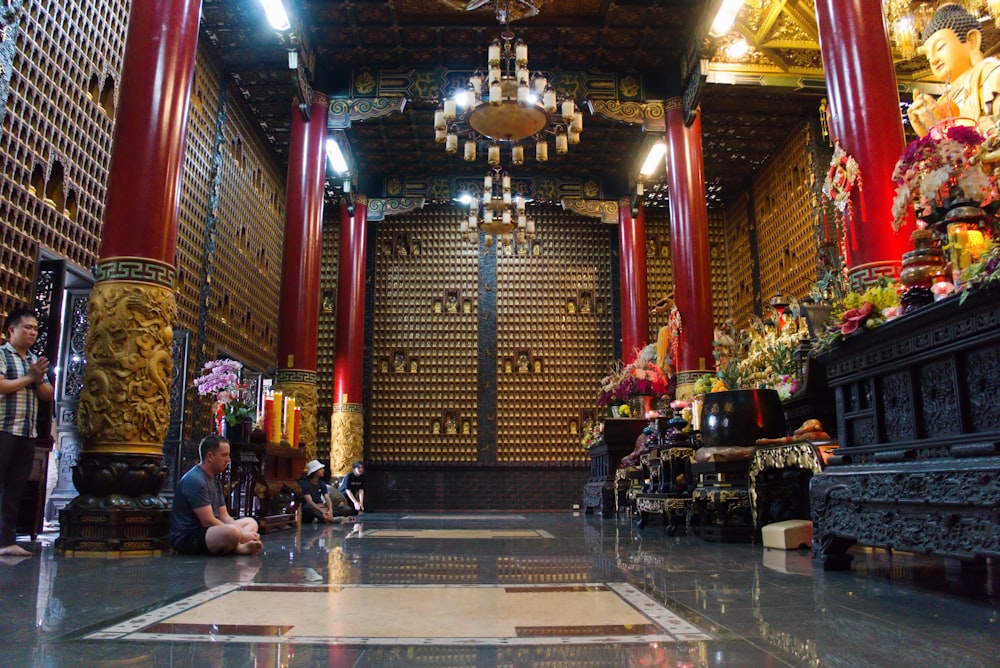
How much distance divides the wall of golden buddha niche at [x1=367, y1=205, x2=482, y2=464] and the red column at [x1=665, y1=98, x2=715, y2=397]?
22.4 feet

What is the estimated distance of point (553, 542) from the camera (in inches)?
229

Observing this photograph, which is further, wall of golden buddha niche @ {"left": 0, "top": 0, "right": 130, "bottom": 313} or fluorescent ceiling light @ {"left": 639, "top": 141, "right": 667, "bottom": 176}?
fluorescent ceiling light @ {"left": 639, "top": 141, "right": 667, "bottom": 176}

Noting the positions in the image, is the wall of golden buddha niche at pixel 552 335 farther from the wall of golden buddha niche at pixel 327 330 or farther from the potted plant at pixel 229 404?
the potted plant at pixel 229 404

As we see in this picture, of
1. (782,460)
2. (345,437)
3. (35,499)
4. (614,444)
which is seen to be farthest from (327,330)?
(782,460)

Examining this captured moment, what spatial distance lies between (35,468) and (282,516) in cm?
233

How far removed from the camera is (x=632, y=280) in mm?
16578

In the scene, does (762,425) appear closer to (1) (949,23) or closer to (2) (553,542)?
(2) (553,542)

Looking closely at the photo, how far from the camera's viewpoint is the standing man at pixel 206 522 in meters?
4.61

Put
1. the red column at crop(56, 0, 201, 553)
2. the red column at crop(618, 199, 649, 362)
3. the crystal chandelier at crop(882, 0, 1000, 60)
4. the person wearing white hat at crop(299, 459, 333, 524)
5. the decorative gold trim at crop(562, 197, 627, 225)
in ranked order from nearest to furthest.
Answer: the red column at crop(56, 0, 201, 553), the crystal chandelier at crop(882, 0, 1000, 60), the person wearing white hat at crop(299, 459, 333, 524), the red column at crop(618, 199, 649, 362), the decorative gold trim at crop(562, 197, 627, 225)

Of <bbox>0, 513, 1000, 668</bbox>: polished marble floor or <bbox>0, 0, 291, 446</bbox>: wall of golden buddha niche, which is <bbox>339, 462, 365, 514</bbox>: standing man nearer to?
<bbox>0, 0, 291, 446</bbox>: wall of golden buddha niche

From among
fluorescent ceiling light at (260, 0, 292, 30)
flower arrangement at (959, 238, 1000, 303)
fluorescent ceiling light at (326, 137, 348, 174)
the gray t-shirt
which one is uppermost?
fluorescent ceiling light at (260, 0, 292, 30)

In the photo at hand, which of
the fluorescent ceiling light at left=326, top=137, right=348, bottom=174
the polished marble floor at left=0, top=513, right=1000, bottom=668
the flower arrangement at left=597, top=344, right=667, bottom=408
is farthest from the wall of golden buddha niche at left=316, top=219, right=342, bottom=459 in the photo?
the polished marble floor at left=0, top=513, right=1000, bottom=668

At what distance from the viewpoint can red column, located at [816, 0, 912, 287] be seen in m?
5.21

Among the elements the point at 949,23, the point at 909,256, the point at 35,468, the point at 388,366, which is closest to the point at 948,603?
the point at 909,256
